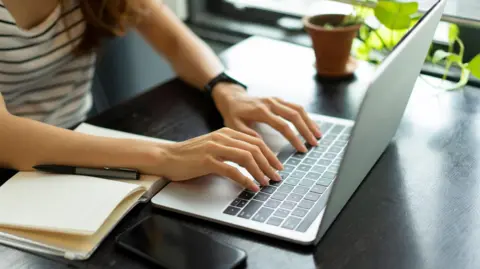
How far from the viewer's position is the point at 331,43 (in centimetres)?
126

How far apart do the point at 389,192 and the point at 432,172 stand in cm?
9

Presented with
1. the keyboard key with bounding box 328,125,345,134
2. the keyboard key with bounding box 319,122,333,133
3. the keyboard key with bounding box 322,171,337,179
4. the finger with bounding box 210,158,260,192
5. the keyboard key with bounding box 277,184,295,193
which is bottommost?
the keyboard key with bounding box 319,122,333,133

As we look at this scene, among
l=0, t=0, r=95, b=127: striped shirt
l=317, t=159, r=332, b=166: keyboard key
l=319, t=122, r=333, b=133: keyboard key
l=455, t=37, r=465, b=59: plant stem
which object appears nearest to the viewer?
l=317, t=159, r=332, b=166: keyboard key

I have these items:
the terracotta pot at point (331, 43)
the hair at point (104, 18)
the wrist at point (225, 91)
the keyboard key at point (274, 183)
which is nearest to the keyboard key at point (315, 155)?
the keyboard key at point (274, 183)

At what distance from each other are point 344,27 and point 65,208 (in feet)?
2.20

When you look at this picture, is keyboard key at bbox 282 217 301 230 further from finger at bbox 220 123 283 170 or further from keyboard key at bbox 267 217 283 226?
finger at bbox 220 123 283 170

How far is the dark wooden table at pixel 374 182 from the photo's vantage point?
2.57 ft

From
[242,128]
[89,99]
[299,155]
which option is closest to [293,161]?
[299,155]

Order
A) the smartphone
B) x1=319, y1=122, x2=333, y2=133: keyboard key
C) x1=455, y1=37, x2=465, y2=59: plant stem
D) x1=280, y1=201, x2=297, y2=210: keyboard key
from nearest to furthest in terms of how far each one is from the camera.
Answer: the smartphone < x1=280, y1=201, x2=297, y2=210: keyboard key < x1=319, y1=122, x2=333, y2=133: keyboard key < x1=455, y1=37, x2=465, y2=59: plant stem

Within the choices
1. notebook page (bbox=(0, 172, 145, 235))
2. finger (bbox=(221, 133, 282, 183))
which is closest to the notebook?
notebook page (bbox=(0, 172, 145, 235))

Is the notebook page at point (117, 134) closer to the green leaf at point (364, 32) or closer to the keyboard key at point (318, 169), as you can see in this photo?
the keyboard key at point (318, 169)

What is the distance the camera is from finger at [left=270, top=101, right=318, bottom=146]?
104 centimetres

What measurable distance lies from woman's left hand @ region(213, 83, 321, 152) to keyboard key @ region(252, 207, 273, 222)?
184 mm

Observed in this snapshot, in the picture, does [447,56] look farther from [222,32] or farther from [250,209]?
[222,32]
